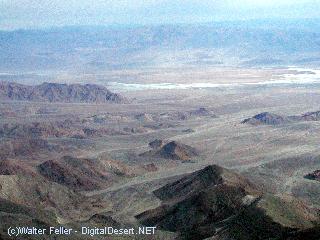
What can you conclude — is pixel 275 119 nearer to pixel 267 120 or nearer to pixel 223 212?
pixel 267 120

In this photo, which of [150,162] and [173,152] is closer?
[150,162]

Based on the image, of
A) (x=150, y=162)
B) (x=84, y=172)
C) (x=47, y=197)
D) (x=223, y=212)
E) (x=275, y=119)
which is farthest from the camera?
(x=275, y=119)

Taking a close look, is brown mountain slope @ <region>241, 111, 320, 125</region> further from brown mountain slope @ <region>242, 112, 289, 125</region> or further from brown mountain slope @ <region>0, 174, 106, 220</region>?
brown mountain slope @ <region>0, 174, 106, 220</region>

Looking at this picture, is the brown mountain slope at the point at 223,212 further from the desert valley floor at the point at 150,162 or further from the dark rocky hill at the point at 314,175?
the dark rocky hill at the point at 314,175

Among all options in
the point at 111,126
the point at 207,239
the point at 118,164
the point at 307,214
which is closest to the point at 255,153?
the point at 118,164

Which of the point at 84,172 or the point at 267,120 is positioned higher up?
the point at 84,172

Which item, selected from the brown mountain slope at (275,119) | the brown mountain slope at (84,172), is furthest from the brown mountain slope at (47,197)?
the brown mountain slope at (275,119)

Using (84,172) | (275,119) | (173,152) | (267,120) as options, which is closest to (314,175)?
(173,152)

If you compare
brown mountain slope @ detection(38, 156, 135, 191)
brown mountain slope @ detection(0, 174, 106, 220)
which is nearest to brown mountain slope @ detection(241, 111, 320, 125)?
brown mountain slope @ detection(38, 156, 135, 191)

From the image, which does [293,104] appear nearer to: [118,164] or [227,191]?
[118,164]
